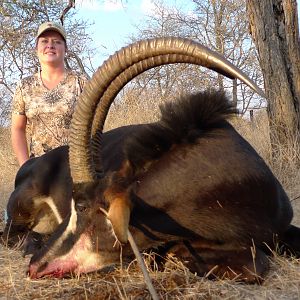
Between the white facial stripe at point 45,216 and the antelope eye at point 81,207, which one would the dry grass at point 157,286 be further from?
the white facial stripe at point 45,216

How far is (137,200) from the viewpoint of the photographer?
3338 mm

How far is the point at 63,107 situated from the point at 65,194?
66.0 inches

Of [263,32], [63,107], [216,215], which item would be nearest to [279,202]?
[216,215]

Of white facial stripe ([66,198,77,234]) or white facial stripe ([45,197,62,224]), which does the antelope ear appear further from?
white facial stripe ([45,197,62,224])

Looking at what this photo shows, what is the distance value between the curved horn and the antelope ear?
0.29 metres

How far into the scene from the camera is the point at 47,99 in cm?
580

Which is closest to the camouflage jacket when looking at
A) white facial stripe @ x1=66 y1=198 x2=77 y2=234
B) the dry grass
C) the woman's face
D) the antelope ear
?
the woman's face

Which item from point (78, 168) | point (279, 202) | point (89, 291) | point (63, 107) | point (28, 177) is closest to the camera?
point (89, 291)

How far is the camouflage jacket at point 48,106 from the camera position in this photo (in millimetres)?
5793

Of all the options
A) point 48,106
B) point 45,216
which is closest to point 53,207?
point 45,216

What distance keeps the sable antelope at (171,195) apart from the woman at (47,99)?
2.38 meters

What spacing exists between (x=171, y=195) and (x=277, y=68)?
13.8 ft

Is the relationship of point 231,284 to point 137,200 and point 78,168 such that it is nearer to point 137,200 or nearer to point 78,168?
point 137,200

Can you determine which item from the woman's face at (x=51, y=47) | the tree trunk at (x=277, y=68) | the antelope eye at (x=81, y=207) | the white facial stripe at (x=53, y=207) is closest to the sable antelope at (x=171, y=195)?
the antelope eye at (x=81, y=207)
